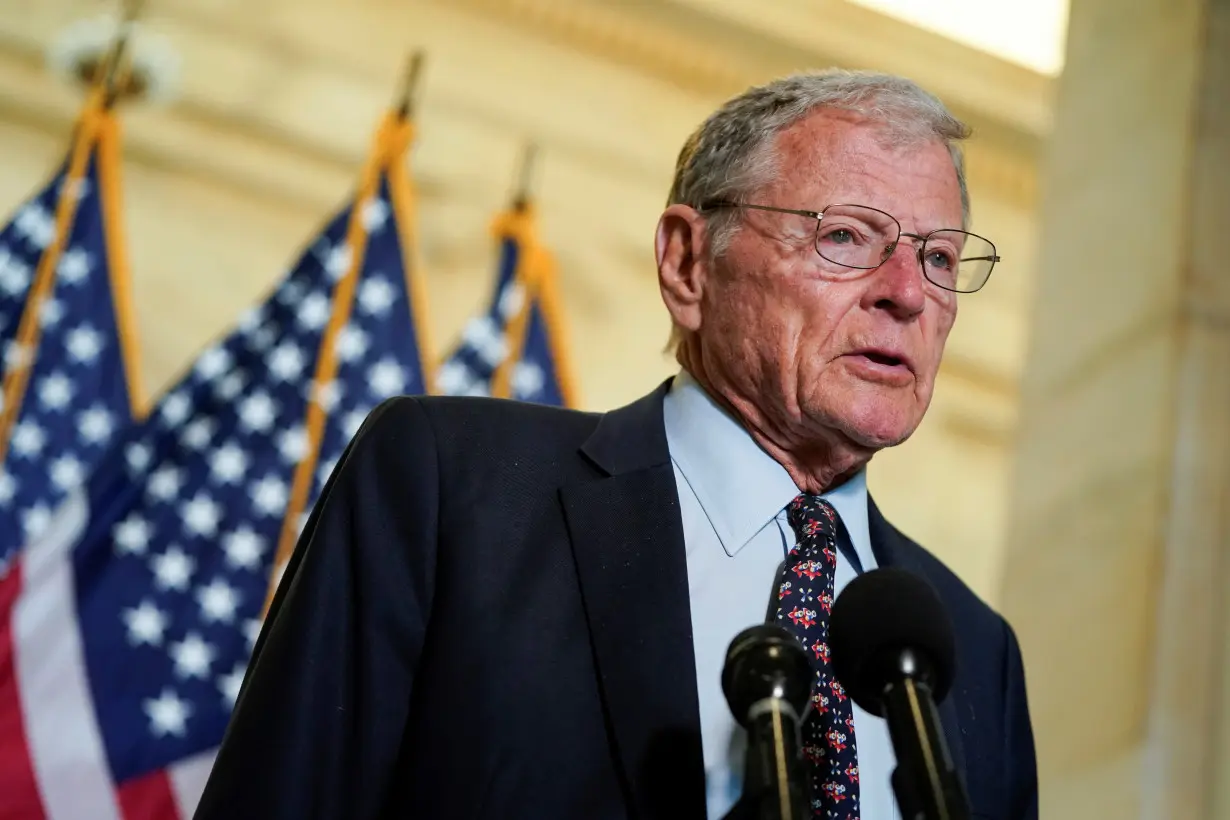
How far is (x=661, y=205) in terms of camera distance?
5844 millimetres

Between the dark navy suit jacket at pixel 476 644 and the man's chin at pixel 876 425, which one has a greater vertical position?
the man's chin at pixel 876 425

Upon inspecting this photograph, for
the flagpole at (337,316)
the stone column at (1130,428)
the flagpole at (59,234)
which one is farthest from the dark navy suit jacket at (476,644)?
the flagpole at (59,234)

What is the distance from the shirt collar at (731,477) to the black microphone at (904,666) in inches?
17.8

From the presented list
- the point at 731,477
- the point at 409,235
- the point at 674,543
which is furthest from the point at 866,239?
the point at 409,235

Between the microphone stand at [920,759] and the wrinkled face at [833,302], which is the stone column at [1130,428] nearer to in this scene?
the wrinkled face at [833,302]

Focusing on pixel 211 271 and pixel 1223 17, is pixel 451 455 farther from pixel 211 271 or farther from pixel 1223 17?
pixel 211 271

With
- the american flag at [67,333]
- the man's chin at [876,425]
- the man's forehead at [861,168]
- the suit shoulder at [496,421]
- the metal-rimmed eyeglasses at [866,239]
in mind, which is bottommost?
the suit shoulder at [496,421]

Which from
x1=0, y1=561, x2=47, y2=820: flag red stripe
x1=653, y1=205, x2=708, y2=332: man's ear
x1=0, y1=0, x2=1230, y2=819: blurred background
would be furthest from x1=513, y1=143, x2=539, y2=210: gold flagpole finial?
x1=653, y1=205, x2=708, y2=332: man's ear

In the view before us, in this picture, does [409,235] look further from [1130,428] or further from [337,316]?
[1130,428]

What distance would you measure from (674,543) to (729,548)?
10cm

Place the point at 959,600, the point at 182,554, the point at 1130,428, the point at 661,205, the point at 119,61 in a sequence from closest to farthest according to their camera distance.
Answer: the point at 959,600, the point at 1130,428, the point at 182,554, the point at 119,61, the point at 661,205

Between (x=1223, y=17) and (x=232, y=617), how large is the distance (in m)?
2.99

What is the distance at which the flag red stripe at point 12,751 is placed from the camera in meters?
3.65

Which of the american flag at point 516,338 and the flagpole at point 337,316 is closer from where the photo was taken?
the flagpole at point 337,316
